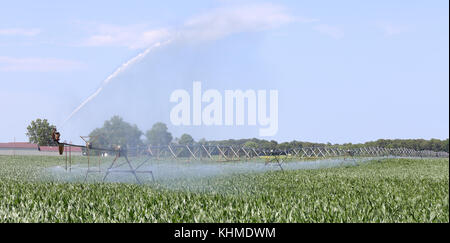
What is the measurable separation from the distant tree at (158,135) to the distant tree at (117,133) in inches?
16.1

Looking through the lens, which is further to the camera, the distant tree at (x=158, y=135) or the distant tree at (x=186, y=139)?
the distant tree at (x=186, y=139)

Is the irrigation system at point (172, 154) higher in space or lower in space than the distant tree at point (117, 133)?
lower

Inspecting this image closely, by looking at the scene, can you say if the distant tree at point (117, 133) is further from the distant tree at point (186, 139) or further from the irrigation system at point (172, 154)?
the distant tree at point (186, 139)

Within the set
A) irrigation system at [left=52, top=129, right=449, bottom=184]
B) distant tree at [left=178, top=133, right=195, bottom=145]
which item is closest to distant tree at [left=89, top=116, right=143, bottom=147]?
irrigation system at [left=52, top=129, right=449, bottom=184]

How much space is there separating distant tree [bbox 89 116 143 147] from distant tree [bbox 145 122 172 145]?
0.41 meters

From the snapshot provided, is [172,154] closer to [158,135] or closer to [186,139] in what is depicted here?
[186,139]

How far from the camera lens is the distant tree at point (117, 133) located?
19047mm

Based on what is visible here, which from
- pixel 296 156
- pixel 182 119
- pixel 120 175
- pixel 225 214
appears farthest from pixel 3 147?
pixel 225 214

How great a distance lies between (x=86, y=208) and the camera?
1276 cm

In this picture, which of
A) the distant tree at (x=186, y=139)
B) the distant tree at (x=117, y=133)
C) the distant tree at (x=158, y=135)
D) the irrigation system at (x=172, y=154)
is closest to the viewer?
the distant tree at (x=158, y=135)

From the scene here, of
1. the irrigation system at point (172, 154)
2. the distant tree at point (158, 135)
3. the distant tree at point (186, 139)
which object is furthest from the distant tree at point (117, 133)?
the distant tree at point (186, 139)
